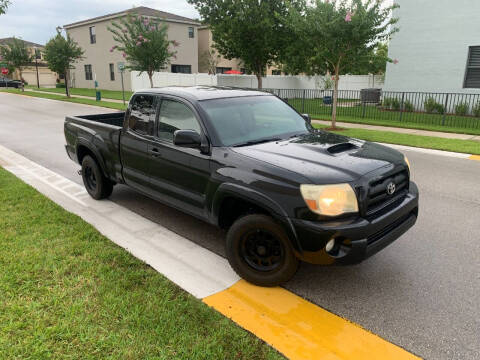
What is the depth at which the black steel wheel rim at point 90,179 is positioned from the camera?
605 cm

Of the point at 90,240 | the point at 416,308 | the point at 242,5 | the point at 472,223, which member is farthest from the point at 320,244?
the point at 242,5

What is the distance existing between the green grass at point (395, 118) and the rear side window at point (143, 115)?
12.1 m

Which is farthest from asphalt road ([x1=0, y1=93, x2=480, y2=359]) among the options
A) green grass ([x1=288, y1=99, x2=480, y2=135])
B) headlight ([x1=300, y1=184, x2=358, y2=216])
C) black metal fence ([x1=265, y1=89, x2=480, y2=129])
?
black metal fence ([x1=265, y1=89, x2=480, y2=129])

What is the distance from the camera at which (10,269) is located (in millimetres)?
3674

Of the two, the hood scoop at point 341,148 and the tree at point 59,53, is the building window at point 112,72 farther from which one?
the hood scoop at point 341,148

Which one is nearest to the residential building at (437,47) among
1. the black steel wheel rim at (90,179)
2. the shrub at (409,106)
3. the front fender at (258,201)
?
the shrub at (409,106)

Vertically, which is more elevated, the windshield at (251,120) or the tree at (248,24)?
the tree at (248,24)

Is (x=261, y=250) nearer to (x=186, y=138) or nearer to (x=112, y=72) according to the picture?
(x=186, y=138)

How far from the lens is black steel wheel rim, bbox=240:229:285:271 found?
11.3 feet

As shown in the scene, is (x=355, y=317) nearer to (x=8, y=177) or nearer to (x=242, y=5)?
(x=8, y=177)

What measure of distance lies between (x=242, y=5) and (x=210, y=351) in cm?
2186

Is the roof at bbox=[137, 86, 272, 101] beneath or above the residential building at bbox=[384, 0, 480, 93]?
beneath

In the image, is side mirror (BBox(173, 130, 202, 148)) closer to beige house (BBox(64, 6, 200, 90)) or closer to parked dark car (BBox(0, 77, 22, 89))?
beige house (BBox(64, 6, 200, 90))

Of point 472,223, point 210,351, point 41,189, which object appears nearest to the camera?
point 210,351
